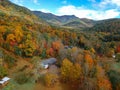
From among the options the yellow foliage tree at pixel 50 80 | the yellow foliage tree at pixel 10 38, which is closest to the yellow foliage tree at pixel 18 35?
the yellow foliage tree at pixel 10 38

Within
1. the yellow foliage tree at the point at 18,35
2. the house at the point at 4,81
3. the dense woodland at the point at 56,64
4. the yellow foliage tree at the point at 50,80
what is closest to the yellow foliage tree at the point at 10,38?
the dense woodland at the point at 56,64

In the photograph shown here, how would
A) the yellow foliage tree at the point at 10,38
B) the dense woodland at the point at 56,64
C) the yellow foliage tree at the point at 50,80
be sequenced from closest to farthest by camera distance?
the dense woodland at the point at 56,64, the yellow foliage tree at the point at 50,80, the yellow foliage tree at the point at 10,38

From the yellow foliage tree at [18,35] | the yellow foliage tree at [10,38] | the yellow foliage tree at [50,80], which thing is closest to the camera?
the yellow foliage tree at [50,80]

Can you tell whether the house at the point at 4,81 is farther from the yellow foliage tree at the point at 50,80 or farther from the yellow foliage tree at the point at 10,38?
the yellow foliage tree at the point at 10,38

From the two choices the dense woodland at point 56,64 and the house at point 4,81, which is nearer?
the dense woodland at point 56,64

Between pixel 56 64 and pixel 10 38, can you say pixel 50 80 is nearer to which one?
pixel 56 64

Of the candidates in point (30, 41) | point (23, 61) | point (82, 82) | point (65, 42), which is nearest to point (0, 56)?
point (23, 61)

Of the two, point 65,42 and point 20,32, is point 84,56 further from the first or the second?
point 65,42

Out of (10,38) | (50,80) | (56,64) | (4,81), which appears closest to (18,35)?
(10,38)

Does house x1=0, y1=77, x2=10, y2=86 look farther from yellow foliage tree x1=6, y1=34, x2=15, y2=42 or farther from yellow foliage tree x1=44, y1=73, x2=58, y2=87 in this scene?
yellow foliage tree x1=6, y1=34, x2=15, y2=42

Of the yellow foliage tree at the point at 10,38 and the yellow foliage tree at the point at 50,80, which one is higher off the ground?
the yellow foliage tree at the point at 10,38

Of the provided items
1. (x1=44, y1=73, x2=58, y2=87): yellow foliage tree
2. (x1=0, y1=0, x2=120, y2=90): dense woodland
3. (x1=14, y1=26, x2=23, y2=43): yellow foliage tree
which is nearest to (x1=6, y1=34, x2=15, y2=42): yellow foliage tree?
(x1=0, y1=0, x2=120, y2=90): dense woodland
